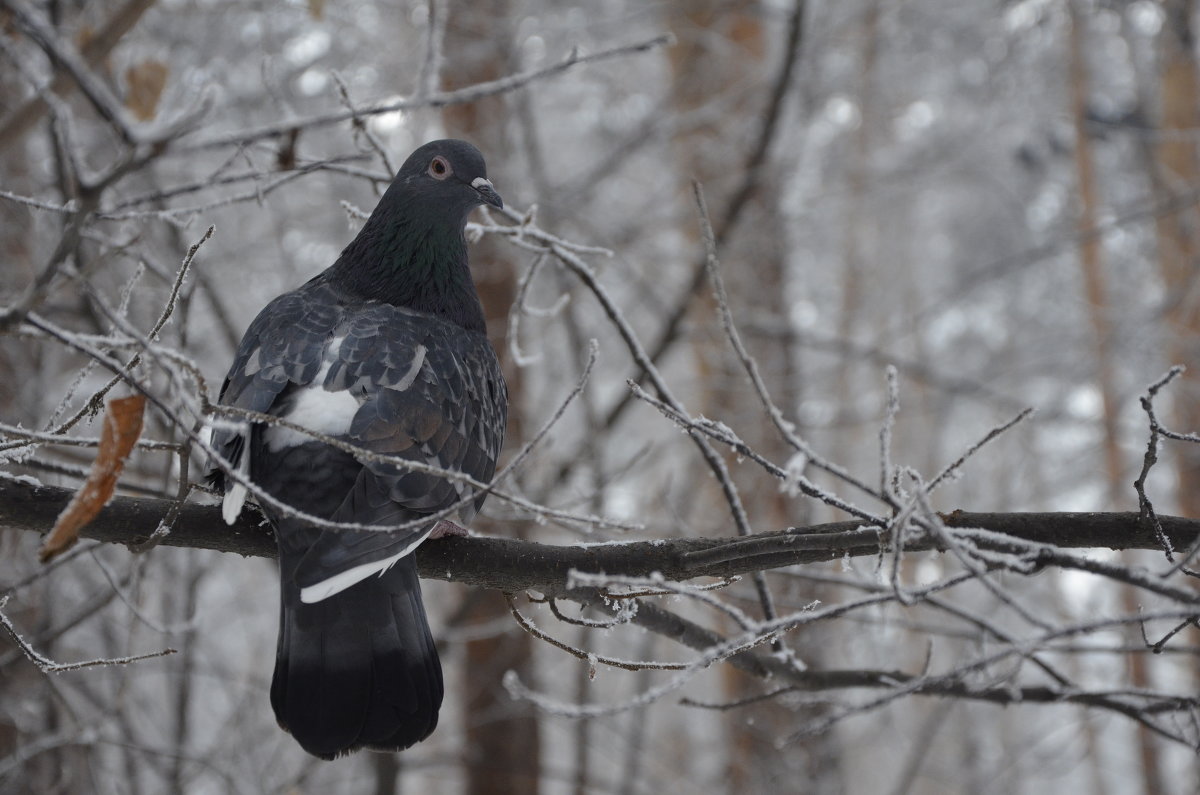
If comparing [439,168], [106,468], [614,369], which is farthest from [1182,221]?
[106,468]

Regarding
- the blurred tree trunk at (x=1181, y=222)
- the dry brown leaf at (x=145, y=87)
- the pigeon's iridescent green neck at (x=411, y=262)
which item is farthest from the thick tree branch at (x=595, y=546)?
the blurred tree trunk at (x=1181, y=222)

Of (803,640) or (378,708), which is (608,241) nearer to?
(803,640)

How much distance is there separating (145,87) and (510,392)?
376 cm

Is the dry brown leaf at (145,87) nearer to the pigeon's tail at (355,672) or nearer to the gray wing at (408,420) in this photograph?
the gray wing at (408,420)

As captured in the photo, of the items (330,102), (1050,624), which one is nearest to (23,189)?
(330,102)

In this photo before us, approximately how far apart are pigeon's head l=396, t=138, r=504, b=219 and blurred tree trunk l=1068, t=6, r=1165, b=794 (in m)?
4.34

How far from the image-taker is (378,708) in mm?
1885

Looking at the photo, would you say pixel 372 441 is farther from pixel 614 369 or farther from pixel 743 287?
pixel 614 369

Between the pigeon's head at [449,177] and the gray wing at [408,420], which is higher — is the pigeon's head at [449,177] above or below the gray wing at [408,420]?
above

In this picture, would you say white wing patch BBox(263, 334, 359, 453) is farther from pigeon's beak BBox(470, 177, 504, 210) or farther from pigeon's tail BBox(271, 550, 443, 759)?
pigeon's beak BBox(470, 177, 504, 210)

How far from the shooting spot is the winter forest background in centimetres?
159

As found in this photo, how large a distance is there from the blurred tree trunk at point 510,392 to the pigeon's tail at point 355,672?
3495 mm

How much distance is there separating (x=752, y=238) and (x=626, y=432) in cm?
694

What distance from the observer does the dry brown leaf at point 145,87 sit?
1876 mm
